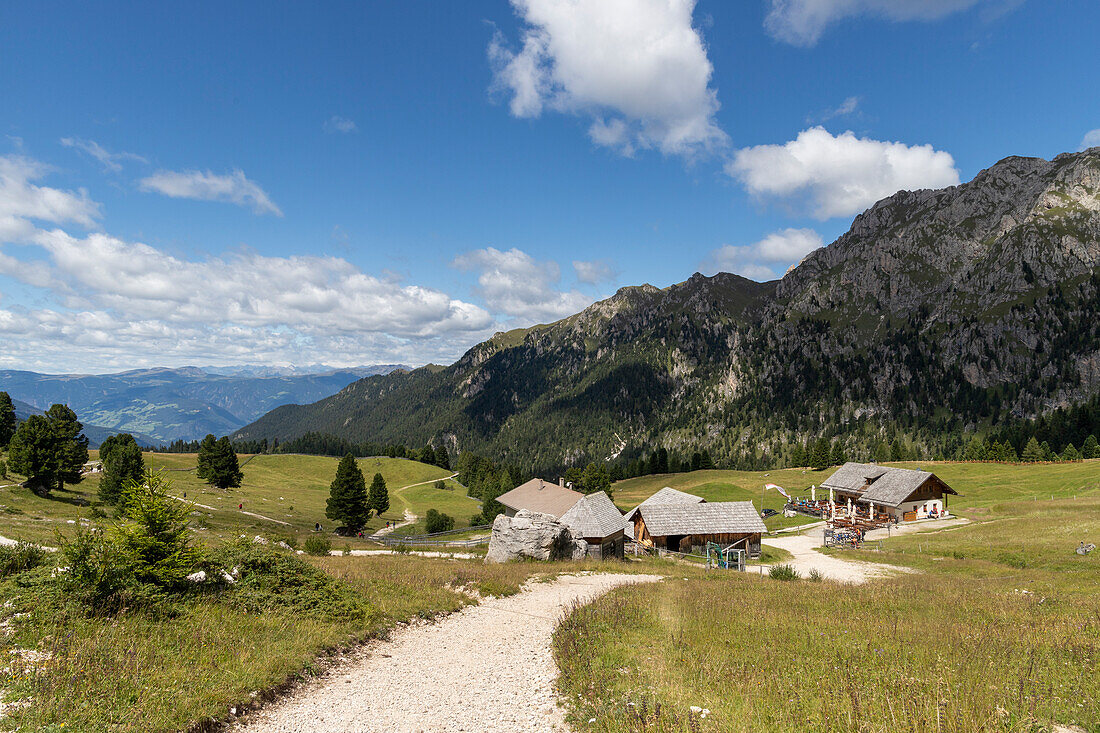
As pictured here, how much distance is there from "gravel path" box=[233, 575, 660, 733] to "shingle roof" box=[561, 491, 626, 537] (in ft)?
84.0

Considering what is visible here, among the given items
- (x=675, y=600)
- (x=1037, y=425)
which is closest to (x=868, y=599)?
(x=675, y=600)

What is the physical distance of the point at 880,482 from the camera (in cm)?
7262

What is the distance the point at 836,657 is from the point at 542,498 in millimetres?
59619

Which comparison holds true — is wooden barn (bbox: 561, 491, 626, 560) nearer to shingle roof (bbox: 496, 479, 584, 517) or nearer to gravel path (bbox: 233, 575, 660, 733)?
shingle roof (bbox: 496, 479, 584, 517)

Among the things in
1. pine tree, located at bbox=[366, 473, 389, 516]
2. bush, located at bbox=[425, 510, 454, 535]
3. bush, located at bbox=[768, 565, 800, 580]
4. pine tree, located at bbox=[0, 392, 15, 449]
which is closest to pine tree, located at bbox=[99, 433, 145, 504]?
pine tree, located at bbox=[0, 392, 15, 449]

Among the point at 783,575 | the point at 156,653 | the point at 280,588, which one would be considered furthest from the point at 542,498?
the point at 156,653

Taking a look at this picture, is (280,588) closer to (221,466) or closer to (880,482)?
(880,482)

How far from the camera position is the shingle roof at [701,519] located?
46844 mm

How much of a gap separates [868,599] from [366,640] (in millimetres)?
18506

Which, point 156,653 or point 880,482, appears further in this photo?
point 880,482

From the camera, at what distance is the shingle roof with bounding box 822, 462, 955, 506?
2633 inches

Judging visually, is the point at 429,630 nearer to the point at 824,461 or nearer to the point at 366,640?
the point at 366,640

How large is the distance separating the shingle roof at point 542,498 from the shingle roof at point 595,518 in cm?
1595

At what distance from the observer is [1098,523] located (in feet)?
136
